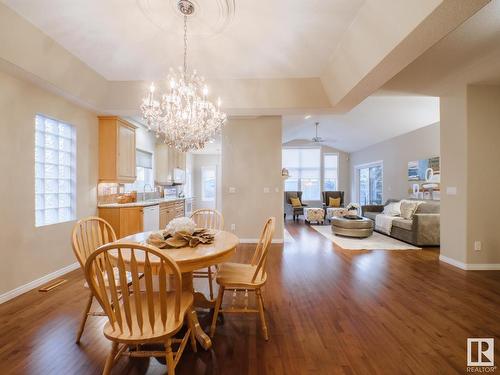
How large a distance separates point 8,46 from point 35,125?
0.96 meters

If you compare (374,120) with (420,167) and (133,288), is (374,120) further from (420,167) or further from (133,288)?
(133,288)

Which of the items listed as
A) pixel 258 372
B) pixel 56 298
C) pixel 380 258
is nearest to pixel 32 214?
pixel 56 298

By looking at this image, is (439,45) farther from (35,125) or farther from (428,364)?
(35,125)

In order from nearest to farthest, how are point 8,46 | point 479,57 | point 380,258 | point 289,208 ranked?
point 8,46, point 479,57, point 380,258, point 289,208

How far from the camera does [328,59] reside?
122 inches

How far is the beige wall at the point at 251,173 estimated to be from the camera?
4.94m

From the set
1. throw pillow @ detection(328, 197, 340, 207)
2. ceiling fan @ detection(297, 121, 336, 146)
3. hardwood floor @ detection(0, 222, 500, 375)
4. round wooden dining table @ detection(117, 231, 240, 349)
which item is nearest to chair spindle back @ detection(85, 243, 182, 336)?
round wooden dining table @ detection(117, 231, 240, 349)

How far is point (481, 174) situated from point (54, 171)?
20.0 feet

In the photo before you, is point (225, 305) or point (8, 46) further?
point (225, 305)

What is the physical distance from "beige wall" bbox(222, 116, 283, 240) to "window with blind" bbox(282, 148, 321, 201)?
16.6 ft

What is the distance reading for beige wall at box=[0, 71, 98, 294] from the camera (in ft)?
8.34

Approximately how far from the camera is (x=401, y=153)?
6.80m

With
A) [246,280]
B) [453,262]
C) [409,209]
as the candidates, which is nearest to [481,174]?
[453,262]

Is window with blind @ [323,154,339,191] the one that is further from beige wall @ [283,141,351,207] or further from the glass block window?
the glass block window
